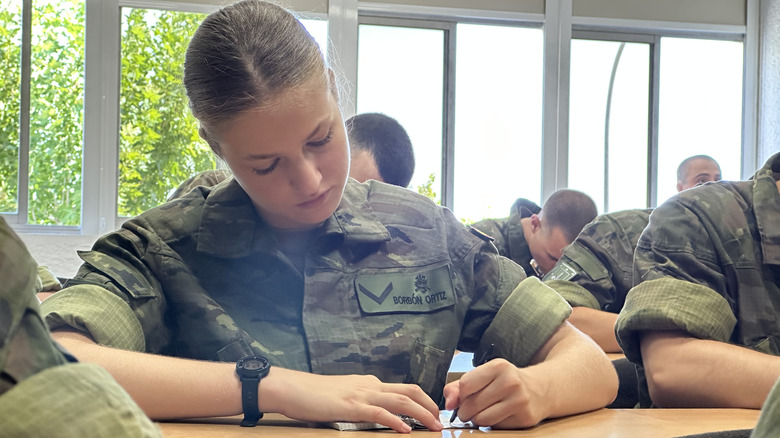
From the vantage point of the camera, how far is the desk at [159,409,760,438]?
1107 mm

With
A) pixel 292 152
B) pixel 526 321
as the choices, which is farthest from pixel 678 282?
pixel 292 152

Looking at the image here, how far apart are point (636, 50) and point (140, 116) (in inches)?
154

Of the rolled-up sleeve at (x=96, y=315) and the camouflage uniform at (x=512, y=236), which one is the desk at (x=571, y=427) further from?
the camouflage uniform at (x=512, y=236)

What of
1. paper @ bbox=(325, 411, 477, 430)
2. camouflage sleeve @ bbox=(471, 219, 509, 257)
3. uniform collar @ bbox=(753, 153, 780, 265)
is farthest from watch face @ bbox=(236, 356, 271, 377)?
camouflage sleeve @ bbox=(471, 219, 509, 257)

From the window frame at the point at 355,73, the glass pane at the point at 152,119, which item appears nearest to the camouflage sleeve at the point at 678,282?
the window frame at the point at 355,73

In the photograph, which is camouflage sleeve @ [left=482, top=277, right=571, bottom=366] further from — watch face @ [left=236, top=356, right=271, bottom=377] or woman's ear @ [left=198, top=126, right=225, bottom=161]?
woman's ear @ [left=198, top=126, right=225, bottom=161]

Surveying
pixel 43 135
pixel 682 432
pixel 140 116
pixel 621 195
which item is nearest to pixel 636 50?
pixel 621 195

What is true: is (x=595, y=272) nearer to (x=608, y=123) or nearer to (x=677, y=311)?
(x=677, y=311)

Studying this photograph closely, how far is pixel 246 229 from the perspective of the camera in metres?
1.48

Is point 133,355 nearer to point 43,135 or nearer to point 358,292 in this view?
point 358,292

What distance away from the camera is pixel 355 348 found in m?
1.45

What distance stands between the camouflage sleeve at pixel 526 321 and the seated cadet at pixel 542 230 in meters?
2.09

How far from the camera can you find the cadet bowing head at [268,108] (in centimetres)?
132

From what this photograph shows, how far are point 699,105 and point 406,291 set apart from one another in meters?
5.78
